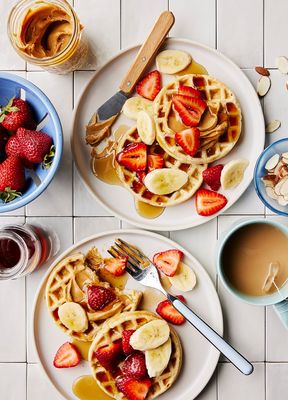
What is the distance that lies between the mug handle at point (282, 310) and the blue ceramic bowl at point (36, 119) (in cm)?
58

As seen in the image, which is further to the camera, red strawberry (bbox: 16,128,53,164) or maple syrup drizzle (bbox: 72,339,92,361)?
maple syrup drizzle (bbox: 72,339,92,361)

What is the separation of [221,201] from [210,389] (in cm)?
44

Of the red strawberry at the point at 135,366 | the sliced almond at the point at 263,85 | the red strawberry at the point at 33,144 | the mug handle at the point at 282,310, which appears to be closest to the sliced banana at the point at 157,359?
the red strawberry at the point at 135,366

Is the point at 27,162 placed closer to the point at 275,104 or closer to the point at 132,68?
the point at 132,68

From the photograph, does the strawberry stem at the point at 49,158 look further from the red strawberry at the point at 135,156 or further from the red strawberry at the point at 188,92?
the red strawberry at the point at 188,92

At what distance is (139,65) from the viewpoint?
4.82 ft

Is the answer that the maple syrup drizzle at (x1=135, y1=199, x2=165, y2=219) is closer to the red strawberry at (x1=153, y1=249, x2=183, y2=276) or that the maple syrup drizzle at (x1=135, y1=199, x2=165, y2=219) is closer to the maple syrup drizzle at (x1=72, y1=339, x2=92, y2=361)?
the red strawberry at (x1=153, y1=249, x2=183, y2=276)

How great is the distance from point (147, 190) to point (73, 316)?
0.33m

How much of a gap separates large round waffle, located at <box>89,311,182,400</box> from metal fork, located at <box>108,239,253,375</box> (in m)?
0.07

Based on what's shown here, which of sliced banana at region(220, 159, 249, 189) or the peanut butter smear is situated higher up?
the peanut butter smear

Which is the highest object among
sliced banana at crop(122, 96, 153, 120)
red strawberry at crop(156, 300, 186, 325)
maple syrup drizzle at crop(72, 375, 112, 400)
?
sliced banana at crop(122, 96, 153, 120)

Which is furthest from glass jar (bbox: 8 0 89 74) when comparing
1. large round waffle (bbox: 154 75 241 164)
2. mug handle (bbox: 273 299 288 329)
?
mug handle (bbox: 273 299 288 329)

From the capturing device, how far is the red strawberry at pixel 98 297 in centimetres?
147

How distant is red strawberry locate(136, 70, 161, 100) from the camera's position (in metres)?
1.48
